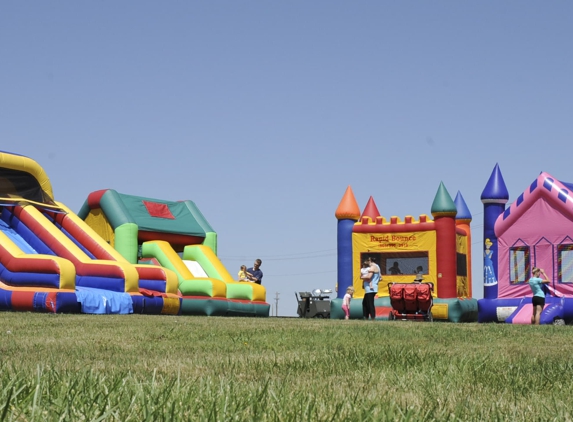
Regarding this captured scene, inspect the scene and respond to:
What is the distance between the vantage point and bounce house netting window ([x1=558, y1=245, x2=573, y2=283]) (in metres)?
19.0

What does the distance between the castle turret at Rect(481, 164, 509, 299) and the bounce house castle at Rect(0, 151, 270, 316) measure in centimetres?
628

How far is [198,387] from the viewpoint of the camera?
3.26 metres

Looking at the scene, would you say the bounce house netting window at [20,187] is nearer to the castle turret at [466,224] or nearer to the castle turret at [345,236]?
the castle turret at [345,236]

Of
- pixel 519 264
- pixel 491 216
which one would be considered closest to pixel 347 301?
pixel 519 264

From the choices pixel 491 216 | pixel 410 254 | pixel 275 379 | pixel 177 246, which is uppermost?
pixel 491 216

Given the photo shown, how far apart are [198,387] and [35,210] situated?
1711 cm

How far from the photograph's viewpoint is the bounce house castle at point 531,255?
1898 cm

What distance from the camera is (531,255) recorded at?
779 inches

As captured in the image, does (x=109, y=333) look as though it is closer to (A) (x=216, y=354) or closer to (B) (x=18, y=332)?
(B) (x=18, y=332)

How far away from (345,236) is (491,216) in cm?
444

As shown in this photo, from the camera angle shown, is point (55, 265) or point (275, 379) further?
point (55, 265)

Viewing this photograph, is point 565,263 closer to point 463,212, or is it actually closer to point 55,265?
point 463,212

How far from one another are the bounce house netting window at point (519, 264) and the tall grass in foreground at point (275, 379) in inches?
512

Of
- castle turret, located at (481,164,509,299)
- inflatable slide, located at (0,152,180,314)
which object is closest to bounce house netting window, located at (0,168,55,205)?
inflatable slide, located at (0,152,180,314)
